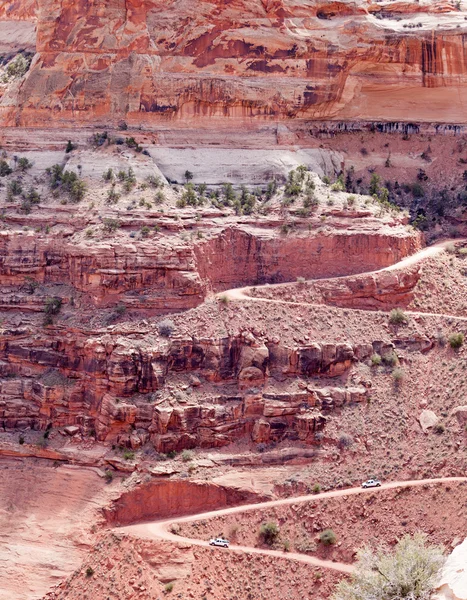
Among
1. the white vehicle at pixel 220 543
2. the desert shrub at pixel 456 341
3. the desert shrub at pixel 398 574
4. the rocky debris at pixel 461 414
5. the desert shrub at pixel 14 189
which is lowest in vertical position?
the white vehicle at pixel 220 543

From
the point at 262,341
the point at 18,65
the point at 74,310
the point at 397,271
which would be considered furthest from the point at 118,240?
the point at 18,65

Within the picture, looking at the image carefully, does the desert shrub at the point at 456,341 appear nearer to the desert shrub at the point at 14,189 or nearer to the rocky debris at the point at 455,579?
the desert shrub at the point at 14,189

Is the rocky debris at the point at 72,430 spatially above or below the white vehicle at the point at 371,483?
above

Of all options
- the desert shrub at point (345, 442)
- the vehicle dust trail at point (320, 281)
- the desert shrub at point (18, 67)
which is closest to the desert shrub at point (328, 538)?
the desert shrub at point (345, 442)

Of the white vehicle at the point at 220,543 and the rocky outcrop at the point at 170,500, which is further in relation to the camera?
the rocky outcrop at the point at 170,500

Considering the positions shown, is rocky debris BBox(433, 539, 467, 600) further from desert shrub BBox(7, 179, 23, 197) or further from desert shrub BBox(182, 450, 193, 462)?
desert shrub BBox(7, 179, 23, 197)

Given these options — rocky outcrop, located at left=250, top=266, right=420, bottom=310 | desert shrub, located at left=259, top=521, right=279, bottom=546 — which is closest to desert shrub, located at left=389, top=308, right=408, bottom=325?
rocky outcrop, located at left=250, top=266, right=420, bottom=310

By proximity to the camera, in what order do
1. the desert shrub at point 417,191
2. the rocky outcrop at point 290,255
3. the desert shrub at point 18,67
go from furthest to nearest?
1. the desert shrub at point 18,67
2. the desert shrub at point 417,191
3. the rocky outcrop at point 290,255
